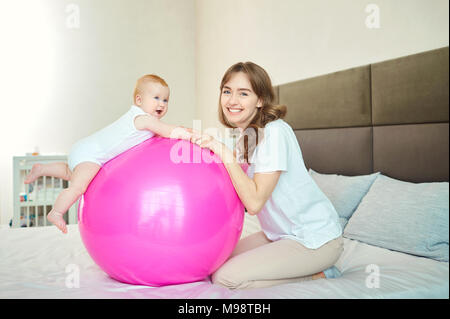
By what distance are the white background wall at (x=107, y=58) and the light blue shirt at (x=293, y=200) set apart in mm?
1600

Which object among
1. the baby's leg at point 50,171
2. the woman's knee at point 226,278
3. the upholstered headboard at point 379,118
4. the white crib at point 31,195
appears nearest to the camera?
the woman's knee at point 226,278

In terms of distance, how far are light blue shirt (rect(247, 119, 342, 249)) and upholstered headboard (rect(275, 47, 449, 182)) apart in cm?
46

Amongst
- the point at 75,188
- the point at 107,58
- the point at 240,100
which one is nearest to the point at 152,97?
the point at 240,100

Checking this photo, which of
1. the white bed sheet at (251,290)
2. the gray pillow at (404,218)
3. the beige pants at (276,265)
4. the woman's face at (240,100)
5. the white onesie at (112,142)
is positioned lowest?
the white bed sheet at (251,290)

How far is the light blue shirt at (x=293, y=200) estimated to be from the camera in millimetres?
1345

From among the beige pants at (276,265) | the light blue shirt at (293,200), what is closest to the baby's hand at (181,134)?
the light blue shirt at (293,200)

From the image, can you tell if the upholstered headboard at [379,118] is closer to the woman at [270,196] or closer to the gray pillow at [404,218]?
the gray pillow at [404,218]

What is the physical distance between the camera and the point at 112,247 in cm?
118

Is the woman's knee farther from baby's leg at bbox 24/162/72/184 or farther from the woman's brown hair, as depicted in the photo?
baby's leg at bbox 24/162/72/184

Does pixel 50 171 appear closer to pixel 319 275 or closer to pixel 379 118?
pixel 319 275

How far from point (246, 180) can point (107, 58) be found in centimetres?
336

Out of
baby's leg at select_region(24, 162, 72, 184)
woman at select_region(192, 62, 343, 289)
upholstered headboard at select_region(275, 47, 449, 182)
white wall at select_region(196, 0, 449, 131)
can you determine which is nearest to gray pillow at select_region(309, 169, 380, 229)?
upholstered headboard at select_region(275, 47, 449, 182)

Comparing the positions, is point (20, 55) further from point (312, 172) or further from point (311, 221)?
point (311, 221)
